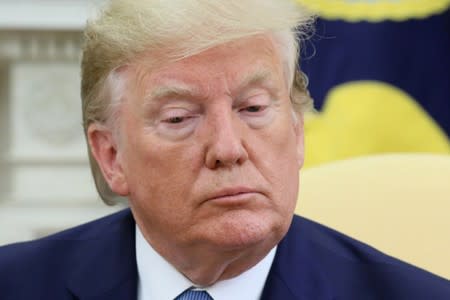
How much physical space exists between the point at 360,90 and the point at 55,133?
1066 mm

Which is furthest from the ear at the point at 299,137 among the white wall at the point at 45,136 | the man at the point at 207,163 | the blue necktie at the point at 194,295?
the white wall at the point at 45,136

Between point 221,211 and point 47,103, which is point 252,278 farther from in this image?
point 47,103

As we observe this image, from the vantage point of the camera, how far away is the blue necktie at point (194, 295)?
1.80m

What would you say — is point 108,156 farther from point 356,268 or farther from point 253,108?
point 356,268

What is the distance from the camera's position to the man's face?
5.45 ft

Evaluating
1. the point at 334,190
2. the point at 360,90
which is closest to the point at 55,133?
the point at 360,90

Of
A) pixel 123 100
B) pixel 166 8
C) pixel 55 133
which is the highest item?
pixel 166 8

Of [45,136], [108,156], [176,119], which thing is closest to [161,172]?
[176,119]

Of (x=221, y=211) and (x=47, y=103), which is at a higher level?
(x=221, y=211)

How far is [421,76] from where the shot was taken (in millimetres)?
3809

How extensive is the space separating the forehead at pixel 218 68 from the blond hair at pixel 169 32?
0.04 feet

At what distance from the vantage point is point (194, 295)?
1.81 m

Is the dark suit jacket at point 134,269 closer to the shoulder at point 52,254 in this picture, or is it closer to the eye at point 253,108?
the shoulder at point 52,254

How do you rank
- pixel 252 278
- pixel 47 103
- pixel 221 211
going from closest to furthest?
pixel 221 211 < pixel 252 278 < pixel 47 103
